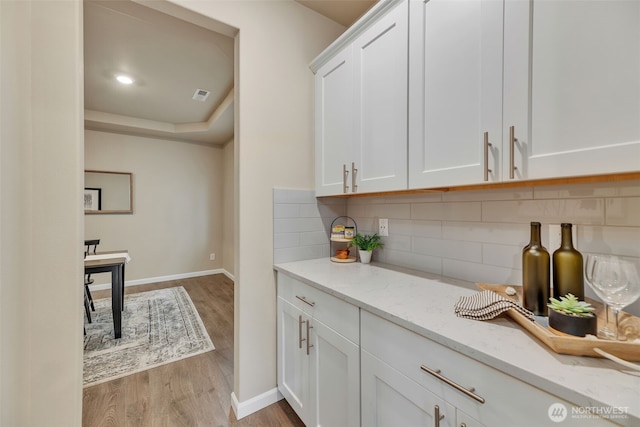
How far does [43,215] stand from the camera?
106cm

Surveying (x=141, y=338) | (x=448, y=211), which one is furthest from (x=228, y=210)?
(x=448, y=211)

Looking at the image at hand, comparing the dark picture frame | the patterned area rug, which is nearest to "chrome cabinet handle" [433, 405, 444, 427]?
the patterned area rug

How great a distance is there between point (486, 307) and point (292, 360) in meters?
1.14

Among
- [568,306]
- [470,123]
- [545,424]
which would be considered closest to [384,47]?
[470,123]

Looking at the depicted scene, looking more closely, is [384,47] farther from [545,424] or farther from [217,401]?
[217,401]

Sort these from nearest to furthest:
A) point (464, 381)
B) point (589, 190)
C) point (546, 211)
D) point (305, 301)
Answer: point (464, 381) < point (589, 190) < point (546, 211) < point (305, 301)

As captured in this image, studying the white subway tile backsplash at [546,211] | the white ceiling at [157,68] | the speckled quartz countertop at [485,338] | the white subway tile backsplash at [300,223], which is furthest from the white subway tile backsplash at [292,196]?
the white ceiling at [157,68]

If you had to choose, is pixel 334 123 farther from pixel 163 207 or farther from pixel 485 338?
pixel 163 207

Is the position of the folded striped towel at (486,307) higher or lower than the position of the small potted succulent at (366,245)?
lower

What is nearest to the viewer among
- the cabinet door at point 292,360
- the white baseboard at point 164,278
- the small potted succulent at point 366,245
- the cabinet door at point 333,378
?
the cabinet door at point 333,378

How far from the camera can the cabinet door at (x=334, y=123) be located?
1.57 metres

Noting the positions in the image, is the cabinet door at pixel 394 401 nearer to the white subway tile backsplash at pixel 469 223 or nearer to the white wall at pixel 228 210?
the white subway tile backsplash at pixel 469 223

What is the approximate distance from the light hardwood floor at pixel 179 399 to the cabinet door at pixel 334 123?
4.90 ft

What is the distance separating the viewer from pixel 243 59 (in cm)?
162
